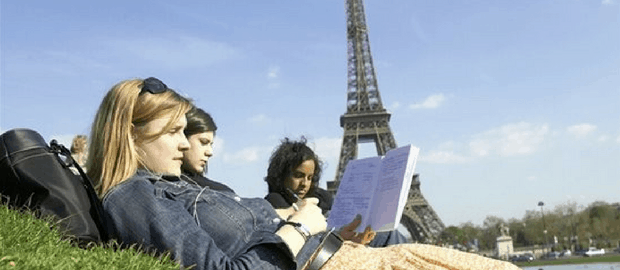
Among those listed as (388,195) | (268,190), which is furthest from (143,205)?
(268,190)

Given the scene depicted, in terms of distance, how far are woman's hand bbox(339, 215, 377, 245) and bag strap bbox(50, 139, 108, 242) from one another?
132 cm

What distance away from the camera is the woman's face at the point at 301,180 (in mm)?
5277

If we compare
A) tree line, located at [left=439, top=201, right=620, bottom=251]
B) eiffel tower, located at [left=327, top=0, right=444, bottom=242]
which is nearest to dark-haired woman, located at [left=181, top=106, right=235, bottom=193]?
eiffel tower, located at [left=327, top=0, right=444, bottom=242]

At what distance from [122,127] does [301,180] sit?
2757mm

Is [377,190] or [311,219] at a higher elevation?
[377,190]

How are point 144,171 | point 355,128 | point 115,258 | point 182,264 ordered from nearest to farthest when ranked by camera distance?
point 115,258, point 182,264, point 144,171, point 355,128

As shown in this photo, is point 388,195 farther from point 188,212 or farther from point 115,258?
point 115,258

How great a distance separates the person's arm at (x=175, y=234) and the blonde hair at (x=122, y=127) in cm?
22

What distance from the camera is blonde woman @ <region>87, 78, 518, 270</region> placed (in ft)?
7.57

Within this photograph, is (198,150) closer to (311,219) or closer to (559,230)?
(311,219)

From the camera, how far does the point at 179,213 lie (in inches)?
93.9

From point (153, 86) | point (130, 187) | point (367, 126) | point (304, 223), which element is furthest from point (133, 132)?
point (367, 126)

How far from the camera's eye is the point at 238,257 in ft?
7.63

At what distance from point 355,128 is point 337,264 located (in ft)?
136
